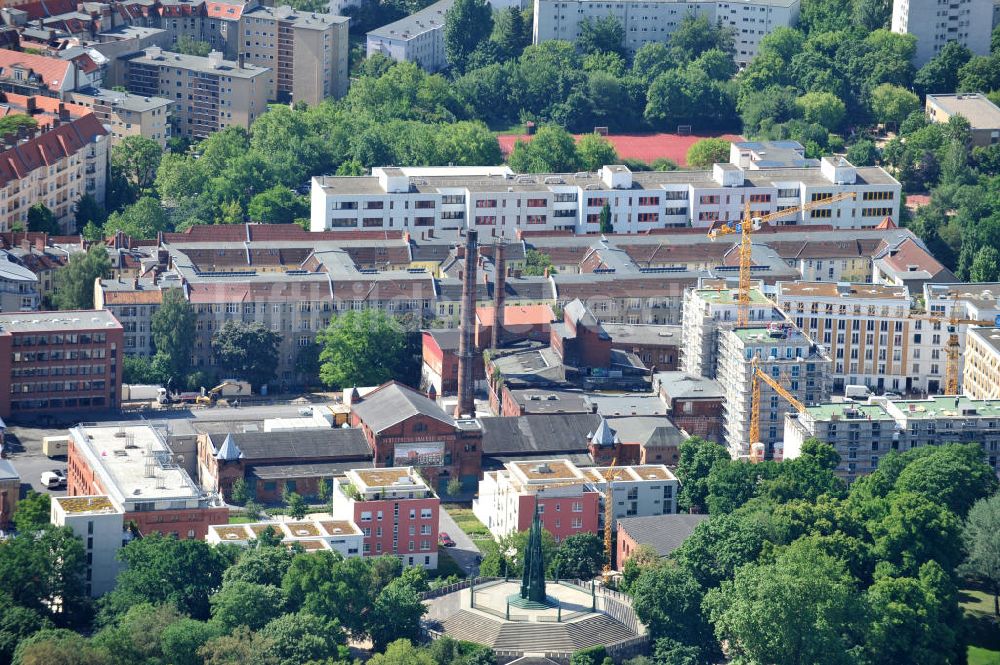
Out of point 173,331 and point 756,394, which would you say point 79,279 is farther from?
point 756,394

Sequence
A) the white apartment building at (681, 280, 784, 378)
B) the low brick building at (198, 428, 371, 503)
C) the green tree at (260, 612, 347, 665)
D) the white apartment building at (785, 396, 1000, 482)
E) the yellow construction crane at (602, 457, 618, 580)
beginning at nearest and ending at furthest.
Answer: the green tree at (260, 612, 347, 665), the yellow construction crane at (602, 457, 618, 580), the low brick building at (198, 428, 371, 503), the white apartment building at (785, 396, 1000, 482), the white apartment building at (681, 280, 784, 378)

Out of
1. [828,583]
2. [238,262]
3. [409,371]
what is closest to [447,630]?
[828,583]

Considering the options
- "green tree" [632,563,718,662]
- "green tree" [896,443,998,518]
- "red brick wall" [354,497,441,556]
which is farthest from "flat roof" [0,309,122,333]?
"green tree" [896,443,998,518]

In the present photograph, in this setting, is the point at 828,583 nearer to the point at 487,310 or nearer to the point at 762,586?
the point at 762,586

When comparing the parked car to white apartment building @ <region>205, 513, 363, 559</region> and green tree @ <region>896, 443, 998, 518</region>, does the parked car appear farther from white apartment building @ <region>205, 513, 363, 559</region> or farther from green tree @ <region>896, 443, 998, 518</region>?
green tree @ <region>896, 443, 998, 518</region>

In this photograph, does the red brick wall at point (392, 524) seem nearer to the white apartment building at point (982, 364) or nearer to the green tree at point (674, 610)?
the green tree at point (674, 610)
